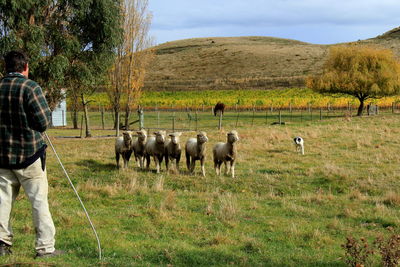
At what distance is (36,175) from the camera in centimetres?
575

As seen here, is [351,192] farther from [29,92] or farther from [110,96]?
[110,96]

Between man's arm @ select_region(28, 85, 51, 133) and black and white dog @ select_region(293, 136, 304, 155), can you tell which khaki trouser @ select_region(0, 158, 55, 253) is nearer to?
man's arm @ select_region(28, 85, 51, 133)

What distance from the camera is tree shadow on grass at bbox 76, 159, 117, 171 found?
593 inches

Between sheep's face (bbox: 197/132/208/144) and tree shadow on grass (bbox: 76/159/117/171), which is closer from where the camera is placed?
sheep's face (bbox: 197/132/208/144)

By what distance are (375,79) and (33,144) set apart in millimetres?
44940

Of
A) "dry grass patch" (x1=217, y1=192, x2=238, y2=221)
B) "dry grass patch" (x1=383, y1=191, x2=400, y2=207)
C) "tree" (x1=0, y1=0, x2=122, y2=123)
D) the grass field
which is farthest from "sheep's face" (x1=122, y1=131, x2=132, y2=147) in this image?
"tree" (x1=0, y1=0, x2=122, y2=123)

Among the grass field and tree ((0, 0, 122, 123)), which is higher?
tree ((0, 0, 122, 123))

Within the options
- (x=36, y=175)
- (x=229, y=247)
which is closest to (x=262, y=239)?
(x=229, y=247)

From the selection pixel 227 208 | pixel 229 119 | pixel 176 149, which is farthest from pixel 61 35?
pixel 229 119

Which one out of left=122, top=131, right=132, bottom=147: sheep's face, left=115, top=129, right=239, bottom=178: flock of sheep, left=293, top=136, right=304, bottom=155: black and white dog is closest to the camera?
left=115, top=129, right=239, bottom=178: flock of sheep

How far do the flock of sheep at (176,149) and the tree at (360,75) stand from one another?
34.5 m

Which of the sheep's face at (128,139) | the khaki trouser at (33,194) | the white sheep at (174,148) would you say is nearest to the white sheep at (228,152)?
the white sheep at (174,148)

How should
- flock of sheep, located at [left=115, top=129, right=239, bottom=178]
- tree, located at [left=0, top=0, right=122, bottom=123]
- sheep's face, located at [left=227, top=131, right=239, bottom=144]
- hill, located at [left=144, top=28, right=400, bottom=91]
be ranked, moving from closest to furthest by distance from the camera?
sheep's face, located at [left=227, top=131, right=239, bottom=144] → flock of sheep, located at [left=115, top=129, right=239, bottom=178] → tree, located at [left=0, top=0, right=122, bottom=123] → hill, located at [left=144, top=28, right=400, bottom=91]

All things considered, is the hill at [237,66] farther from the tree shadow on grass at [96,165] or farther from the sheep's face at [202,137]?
the sheep's face at [202,137]
